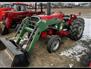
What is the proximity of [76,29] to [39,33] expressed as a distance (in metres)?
1.79

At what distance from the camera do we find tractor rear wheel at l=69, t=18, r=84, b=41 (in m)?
6.44

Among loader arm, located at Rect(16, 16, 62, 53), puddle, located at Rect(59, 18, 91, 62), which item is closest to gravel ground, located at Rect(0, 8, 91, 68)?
puddle, located at Rect(59, 18, 91, 62)

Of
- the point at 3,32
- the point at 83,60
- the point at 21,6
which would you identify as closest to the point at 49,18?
the point at 83,60

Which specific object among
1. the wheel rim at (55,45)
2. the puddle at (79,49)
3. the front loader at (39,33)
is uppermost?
the front loader at (39,33)

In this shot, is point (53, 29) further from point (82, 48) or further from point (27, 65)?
point (27, 65)

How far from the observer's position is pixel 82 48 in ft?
19.9

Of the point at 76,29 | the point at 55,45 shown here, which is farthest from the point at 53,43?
the point at 76,29

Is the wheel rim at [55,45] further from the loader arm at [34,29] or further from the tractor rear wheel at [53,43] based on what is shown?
the loader arm at [34,29]

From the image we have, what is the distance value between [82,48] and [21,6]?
4.26 meters

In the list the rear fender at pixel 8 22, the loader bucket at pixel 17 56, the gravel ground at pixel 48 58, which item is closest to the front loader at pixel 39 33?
the loader bucket at pixel 17 56

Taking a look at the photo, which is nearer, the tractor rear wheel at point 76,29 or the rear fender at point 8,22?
the tractor rear wheel at point 76,29

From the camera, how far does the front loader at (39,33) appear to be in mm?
4820

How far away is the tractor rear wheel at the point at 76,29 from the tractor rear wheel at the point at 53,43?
899 millimetres

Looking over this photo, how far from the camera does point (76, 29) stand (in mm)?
6555
